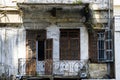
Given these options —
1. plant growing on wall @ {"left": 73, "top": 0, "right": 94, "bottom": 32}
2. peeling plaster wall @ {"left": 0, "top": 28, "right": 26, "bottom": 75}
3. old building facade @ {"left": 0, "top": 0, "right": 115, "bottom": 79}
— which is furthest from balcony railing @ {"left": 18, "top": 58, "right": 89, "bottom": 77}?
plant growing on wall @ {"left": 73, "top": 0, "right": 94, "bottom": 32}

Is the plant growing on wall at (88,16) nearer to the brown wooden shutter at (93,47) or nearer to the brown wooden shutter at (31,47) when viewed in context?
the brown wooden shutter at (93,47)

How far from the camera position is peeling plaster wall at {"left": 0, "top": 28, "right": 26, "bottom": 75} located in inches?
716

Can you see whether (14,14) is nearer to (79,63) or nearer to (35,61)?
(35,61)

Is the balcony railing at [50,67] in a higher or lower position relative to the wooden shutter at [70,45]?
lower

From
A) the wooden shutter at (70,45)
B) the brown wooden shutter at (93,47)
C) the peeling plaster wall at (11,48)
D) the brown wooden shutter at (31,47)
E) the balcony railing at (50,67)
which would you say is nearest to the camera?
the balcony railing at (50,67)

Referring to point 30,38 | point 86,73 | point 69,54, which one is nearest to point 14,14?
point 30,38

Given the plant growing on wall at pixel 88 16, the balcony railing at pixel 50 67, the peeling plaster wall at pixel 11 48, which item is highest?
the plant growing on wall at pixel 88 16

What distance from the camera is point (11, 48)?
1828 centimetres

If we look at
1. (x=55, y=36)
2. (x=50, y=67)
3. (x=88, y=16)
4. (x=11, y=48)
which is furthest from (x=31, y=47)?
(x=88, y=16)

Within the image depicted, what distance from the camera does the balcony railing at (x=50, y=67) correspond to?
17.8 metres

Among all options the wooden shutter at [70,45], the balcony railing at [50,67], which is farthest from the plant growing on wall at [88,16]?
the balcony railing at [50,67]

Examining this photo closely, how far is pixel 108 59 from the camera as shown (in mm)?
18000

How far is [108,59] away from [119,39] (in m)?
1.16

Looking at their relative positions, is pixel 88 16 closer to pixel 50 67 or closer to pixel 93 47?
pixel 93 47
